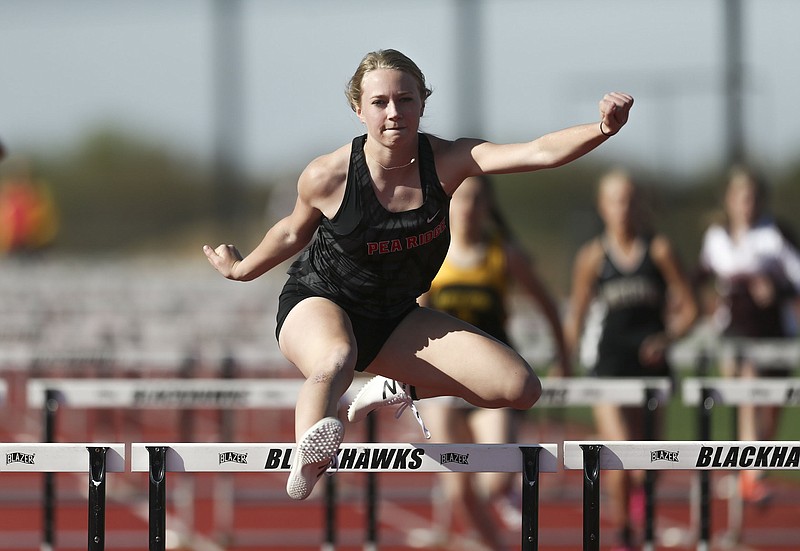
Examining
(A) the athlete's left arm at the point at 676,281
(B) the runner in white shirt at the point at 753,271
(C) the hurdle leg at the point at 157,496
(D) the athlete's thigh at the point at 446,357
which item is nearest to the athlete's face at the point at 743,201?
(B) the runner in white shirt at the point at 753,271

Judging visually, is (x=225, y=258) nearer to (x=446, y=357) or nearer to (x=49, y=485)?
(x=446, y=357)

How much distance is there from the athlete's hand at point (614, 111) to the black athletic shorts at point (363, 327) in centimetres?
103

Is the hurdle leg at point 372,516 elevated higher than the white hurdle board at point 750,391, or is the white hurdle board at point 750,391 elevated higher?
the white hurdle board at point 750,391

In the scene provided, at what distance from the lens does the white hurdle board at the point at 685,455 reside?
4.17 m

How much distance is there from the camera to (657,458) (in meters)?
4.18

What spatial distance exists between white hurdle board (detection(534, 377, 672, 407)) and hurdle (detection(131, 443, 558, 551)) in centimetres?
196

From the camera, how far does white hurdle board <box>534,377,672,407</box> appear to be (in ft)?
19.7

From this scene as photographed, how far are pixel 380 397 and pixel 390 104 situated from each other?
0.99m

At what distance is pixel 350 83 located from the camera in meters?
4.53

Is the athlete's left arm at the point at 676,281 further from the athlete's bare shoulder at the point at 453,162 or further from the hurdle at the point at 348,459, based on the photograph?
the hurdle at the point at 348,459

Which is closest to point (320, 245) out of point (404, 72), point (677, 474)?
point (404, 72)

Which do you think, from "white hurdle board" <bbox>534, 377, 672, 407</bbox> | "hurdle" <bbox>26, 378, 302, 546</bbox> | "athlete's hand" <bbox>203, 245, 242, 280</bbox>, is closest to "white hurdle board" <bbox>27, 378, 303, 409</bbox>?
"hurdle" <bbox>26, 378, 302, 546</bbox>

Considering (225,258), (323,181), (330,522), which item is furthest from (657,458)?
(330,522)

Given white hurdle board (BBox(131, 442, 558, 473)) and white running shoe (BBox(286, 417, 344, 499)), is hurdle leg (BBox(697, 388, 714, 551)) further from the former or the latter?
white running shoe (BBox(286, 417, 344, 499))
